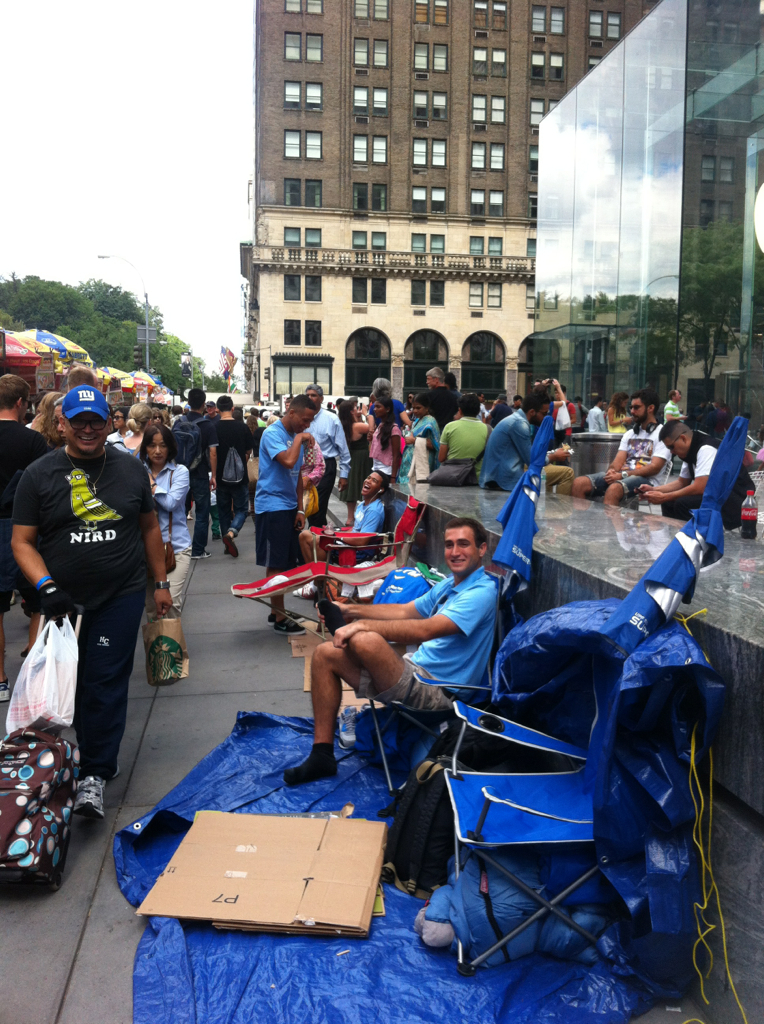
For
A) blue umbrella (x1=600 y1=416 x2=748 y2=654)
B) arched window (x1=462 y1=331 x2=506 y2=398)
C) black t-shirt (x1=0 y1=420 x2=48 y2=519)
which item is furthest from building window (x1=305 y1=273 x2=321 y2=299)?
blue umbrella (x1=600 y1=416 x2=748 y2=654)

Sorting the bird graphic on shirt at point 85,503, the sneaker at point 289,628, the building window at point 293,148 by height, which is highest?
the building window at point 293,148

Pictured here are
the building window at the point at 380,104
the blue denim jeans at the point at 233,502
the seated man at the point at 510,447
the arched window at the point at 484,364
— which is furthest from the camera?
the arched window at the point at 484,364

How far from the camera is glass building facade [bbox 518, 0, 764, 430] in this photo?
11.4 m

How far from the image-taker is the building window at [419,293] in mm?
55906

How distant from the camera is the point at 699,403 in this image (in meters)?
12.3

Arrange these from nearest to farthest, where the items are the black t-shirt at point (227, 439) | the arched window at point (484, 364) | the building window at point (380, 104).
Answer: the black t-shirt at point (227, 439)
the building window at point (380, 104)
the arched window at point (484, 364)

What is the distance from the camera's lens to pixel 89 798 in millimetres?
4102

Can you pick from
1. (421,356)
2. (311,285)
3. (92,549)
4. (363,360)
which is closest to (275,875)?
(92,549)

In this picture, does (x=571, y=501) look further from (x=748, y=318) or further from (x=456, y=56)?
(x=456, y=56)

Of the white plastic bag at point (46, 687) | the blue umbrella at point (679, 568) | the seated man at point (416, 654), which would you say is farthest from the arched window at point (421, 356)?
the blue umbrella at point (679, 568)

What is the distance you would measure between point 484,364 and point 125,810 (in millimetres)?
54683

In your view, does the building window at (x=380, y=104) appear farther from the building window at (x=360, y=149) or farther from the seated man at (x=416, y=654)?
the seated man at (x=416, y=654)

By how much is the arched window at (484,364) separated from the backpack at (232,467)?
152ft

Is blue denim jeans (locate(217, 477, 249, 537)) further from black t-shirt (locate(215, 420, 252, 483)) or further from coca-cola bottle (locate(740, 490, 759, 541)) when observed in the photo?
coca-cola bottle (locate(740, 490, 759, 541))
